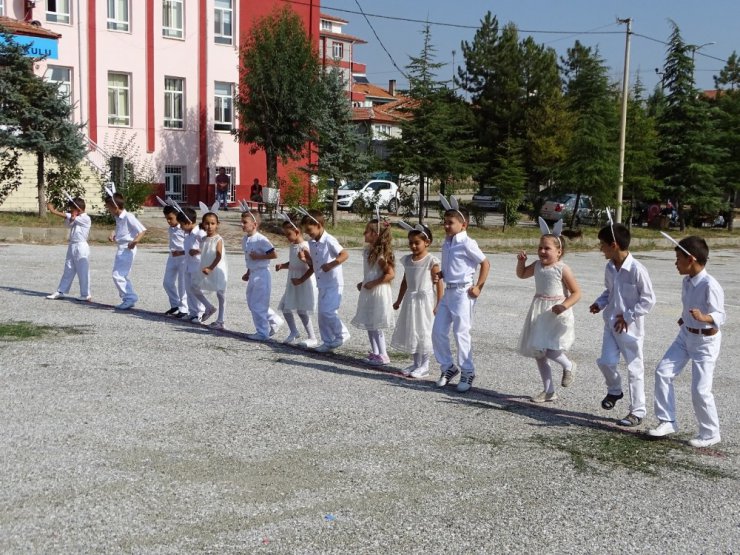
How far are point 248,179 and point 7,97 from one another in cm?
1629

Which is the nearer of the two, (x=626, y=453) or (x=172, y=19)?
(x=626, y=453)

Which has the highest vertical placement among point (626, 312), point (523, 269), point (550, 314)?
point (523, 269)

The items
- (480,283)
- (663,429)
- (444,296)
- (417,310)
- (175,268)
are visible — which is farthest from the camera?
(175,268)

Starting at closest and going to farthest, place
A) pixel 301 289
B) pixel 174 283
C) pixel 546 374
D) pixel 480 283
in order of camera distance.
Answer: pixel 546 374 → pixel 480 283 → pixel 301 289 → pixel 174 283

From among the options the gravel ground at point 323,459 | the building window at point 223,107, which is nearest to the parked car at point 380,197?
the building window at point 223,107

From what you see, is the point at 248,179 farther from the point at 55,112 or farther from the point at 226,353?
the point at 226,353

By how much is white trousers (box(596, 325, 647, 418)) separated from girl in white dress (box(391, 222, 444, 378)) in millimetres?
1922

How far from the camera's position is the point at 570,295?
7.97 metres

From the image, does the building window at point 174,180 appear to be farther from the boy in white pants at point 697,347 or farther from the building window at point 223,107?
the boy in white pants at point 697,347

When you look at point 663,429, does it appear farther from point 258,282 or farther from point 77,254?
point 77,254

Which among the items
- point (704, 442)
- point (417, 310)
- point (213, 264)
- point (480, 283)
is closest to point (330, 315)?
point (417, 310)

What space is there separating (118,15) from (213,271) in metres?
28.1

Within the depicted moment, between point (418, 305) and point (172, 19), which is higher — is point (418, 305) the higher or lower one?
the lower one

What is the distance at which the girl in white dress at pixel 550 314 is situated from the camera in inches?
310
